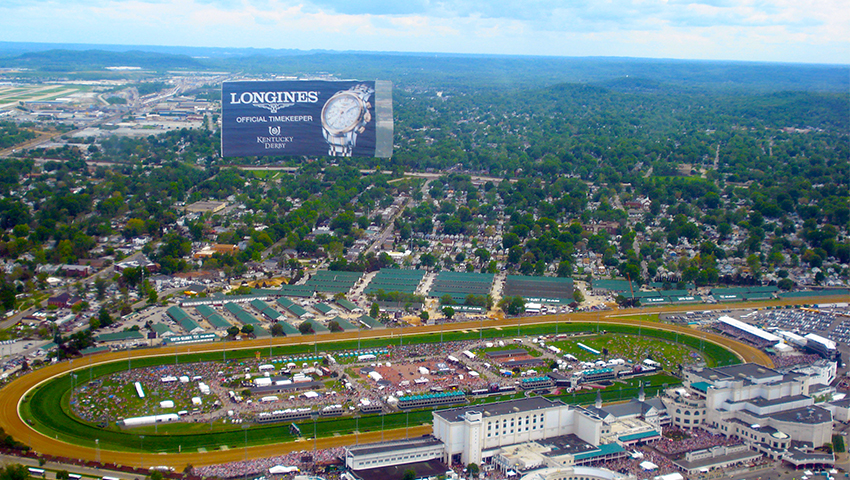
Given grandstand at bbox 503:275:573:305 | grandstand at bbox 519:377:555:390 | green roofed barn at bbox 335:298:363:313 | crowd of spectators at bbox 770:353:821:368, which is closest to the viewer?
grandstand at bbox 519:377:555:390

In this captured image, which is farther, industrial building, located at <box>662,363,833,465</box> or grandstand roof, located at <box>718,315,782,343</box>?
grandstand roof, located at <box>718,315,782,343</box>

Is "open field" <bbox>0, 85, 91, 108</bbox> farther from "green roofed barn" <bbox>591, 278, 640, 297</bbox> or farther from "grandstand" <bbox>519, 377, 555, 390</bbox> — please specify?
"grandstand" <bbox>519, 377, 555, 390</bbox>

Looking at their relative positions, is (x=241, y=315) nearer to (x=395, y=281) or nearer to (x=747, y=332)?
(x=395, y=281)

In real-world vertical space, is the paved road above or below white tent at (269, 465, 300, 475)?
below

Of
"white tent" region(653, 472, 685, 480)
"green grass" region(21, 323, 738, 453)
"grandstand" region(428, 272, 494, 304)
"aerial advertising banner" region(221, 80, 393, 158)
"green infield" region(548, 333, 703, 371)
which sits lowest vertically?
"green grass" region(21, 323, 738, 453)

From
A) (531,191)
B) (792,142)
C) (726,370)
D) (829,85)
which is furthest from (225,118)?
(829,85)

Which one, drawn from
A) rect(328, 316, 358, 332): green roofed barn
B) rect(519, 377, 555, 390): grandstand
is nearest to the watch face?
rect(519, 377, 555, 390): grandstand

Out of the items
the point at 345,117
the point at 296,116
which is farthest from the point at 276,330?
the point at 345,117
